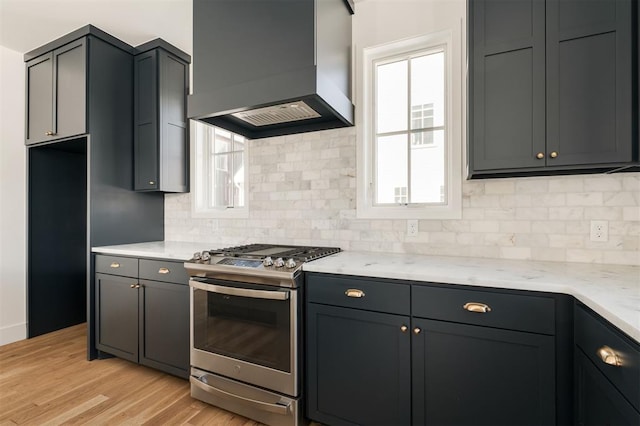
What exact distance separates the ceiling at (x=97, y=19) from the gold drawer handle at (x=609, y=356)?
315 centimetres

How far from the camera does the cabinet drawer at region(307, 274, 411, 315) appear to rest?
158 centimetres

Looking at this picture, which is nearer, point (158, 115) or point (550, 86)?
point (550, 86)

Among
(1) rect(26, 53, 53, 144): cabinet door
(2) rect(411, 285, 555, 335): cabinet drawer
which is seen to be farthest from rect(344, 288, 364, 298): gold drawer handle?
(1) rect(26, 53, 53, 144): cabinet door

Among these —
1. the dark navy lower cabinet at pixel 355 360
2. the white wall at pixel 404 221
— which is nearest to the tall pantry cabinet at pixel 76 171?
the white wall at pixel 404 221

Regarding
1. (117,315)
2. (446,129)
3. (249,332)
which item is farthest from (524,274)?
(117,315)

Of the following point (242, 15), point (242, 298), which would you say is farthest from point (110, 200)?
point (242, 15)

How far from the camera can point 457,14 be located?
215cm

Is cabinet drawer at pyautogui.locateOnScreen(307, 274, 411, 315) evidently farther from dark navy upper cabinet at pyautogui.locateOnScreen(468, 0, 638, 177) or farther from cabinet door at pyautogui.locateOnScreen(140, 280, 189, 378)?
cabinet door at pyautogui.locateOnScreen(140, 280, 189, 378)

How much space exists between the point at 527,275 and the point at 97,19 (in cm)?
360

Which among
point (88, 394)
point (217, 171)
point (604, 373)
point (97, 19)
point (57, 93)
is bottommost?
point (88, 394)

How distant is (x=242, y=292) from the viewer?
6.21ft

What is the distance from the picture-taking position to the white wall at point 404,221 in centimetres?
179

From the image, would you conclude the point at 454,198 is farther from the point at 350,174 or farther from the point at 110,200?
the point at 110,200

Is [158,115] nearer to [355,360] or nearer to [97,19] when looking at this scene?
[97,19]
